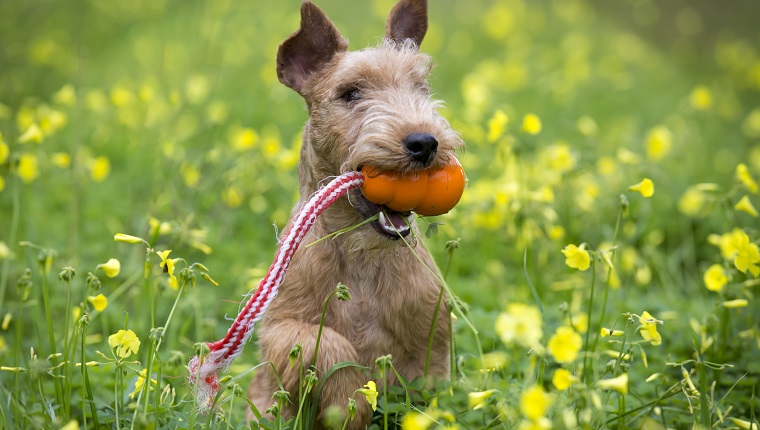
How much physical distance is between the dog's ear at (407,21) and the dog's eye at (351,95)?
0.49 metres

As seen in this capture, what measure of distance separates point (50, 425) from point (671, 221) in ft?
17.4

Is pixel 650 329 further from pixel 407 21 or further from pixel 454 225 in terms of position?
pixel 454 225

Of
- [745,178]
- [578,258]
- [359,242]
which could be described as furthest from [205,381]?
[745,178]

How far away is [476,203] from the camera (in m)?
5.38

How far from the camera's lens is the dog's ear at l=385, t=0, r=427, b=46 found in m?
3.73

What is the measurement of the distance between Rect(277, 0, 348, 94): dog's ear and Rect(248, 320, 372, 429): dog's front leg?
117 cm

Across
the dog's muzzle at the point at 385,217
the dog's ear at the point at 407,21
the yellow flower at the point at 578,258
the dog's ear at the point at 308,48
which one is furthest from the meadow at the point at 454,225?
the dog's ear at the point at 308,48

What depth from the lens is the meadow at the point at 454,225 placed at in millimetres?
2912

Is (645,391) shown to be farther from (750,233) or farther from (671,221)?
(671,221)

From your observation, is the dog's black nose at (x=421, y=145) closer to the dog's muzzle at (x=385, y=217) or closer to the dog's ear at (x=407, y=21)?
the dog's muzzle at (x=385, y=217)

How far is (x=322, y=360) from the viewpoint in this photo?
2936mm

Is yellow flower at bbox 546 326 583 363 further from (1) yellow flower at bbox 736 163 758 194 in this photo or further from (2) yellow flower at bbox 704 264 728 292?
(1) yellow flower at bbox 736 163 758 194

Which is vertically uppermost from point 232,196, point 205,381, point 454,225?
point 205,381

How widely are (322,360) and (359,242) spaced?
1.64 feet
